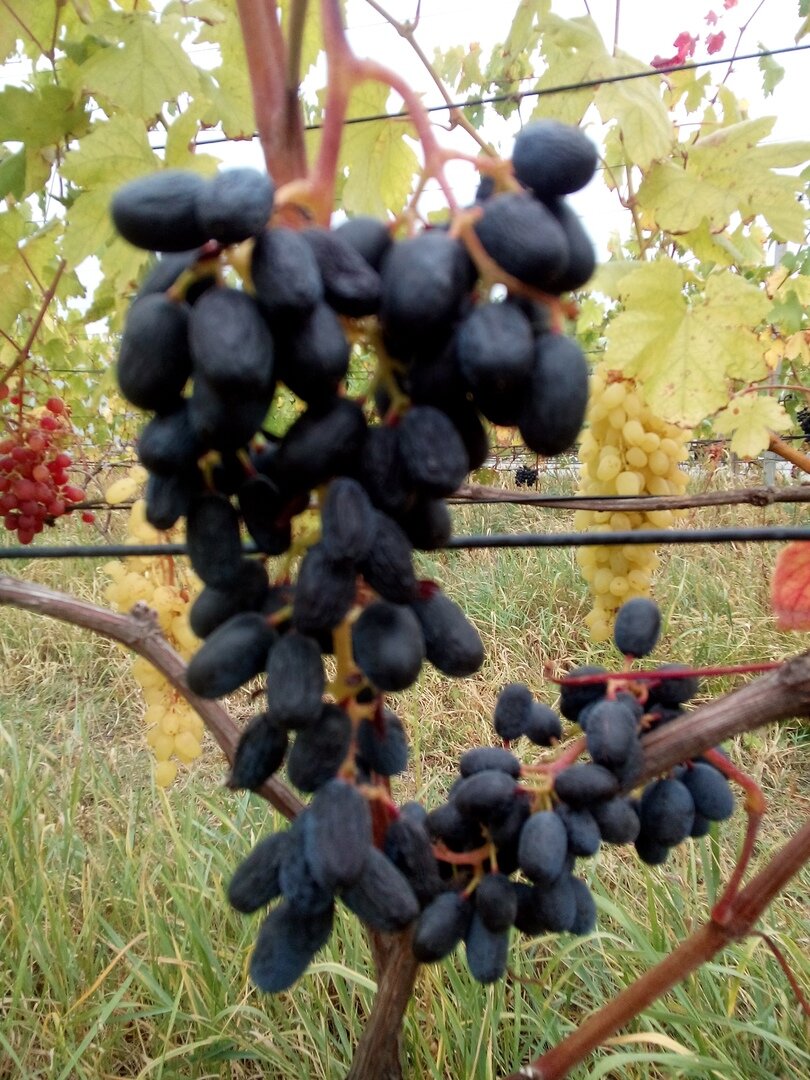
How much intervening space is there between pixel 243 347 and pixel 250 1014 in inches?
56.0

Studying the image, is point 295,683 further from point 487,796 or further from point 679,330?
point 679,330

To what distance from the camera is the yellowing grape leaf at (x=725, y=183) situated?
3.84 ft

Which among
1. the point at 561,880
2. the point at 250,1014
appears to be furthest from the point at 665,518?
the point at 250,1014

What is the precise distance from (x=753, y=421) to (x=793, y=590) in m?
0.83

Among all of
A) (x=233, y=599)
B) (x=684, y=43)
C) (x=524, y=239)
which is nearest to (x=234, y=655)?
(x=233, y=599)

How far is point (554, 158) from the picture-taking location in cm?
A: 41

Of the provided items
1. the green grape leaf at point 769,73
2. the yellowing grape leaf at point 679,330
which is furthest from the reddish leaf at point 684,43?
the yellowing grape leaf at point 679,330

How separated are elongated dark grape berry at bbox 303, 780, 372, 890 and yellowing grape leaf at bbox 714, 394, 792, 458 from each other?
1393 mm

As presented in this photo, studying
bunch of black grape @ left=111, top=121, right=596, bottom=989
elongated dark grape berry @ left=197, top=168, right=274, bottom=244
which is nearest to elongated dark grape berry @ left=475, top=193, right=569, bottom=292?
bunch of black grape @ left=111, top=121, right=596, bottom=989

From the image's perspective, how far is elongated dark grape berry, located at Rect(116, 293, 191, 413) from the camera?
0.41 metres

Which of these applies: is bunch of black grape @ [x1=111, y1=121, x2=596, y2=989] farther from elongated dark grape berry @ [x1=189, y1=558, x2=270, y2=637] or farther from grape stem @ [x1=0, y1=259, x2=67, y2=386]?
grape stem @ [x1=0, y1=259, x2=67, y2=386]

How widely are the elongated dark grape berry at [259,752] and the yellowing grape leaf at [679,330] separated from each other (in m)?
0.83

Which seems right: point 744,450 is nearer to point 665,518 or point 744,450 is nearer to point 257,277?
point 665,518

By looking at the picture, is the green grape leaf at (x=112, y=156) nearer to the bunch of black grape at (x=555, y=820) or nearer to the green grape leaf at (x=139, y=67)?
the green grape leaf at (x=139, y=67)
